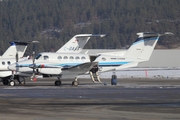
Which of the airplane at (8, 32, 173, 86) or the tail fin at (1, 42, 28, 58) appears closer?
the airplane at (8, 32, 173, 86)

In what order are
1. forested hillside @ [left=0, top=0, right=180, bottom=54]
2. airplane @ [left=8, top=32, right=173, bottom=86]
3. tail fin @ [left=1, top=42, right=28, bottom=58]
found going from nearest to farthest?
airplane @ [left=8, top=32, right=173, bottom=86], tail fin @ [left=1, top=42, right=28, bottom=58], forested hillside @ [left=0, top=0, right=180, bottom=54]

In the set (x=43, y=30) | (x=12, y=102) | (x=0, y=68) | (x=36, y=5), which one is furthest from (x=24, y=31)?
(x=12, y=102)

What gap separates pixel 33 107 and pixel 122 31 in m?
146

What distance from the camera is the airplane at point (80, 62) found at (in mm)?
38781

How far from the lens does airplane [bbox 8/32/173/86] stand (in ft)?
127

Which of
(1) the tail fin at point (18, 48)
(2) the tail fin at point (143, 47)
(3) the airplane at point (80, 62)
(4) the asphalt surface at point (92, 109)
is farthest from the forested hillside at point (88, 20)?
(4) the asphalt surface at point (92, 109)

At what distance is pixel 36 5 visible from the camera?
19162cm

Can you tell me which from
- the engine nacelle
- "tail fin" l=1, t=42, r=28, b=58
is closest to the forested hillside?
"tail fin" l=1, t=42, r=28, b=58

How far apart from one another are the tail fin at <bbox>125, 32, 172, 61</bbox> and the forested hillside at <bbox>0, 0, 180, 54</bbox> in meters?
106

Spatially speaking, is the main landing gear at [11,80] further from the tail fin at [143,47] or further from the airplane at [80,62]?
the tail fin at [143,47]

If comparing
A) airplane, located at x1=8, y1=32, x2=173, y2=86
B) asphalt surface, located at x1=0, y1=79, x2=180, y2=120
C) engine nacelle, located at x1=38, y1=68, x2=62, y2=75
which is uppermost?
airplane, located at x1=8, y1=32, x2=173, y2=86

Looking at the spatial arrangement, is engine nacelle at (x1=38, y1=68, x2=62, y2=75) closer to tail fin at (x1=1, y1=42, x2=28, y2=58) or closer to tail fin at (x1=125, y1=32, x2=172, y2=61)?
tail fin at (x1=125, y1=32, x2=172, y2=61)

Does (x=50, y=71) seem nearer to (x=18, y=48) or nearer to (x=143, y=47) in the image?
(x=143, y=47)

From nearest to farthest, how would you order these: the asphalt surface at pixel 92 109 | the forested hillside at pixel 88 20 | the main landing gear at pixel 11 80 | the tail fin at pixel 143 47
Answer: the asphalt surface at pixel 92 109 < the main landing gear at pixel 11 80 < the tail fin at pixel 143 47 < the forested hillside at pixel 88 20
